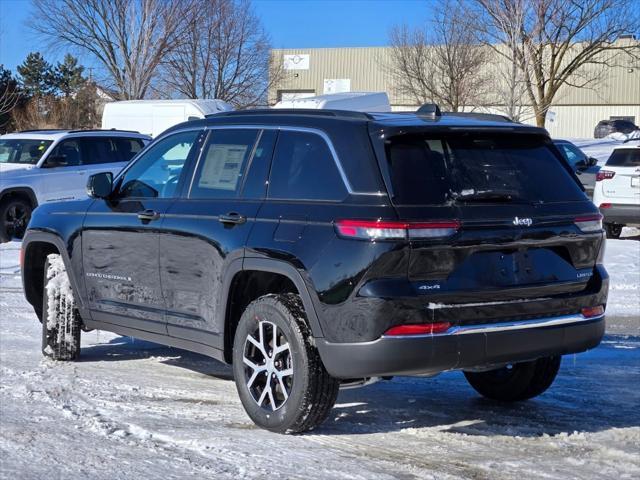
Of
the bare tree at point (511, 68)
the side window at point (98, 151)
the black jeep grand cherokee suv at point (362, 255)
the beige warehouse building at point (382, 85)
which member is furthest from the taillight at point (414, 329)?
the beige warehouse building at point (382, 85)

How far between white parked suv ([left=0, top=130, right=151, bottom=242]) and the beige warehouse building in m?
33.6

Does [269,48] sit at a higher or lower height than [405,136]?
higher

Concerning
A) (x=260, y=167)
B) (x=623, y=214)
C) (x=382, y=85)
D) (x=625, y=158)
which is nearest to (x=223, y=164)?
(x=260, y=167)

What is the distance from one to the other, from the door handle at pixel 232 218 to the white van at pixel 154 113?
57.6 feet

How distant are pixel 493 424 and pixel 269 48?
114 feet

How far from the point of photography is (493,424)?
5.80m

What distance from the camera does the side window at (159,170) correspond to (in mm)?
6434

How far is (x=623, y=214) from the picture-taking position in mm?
17562

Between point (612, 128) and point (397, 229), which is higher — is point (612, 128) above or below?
above

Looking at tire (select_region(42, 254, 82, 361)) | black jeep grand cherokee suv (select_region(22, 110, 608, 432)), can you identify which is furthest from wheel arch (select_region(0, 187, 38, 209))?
black jeep grand cherokee suv (select_region(22, 110, 608, 432))

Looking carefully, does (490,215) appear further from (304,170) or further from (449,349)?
(304,170)

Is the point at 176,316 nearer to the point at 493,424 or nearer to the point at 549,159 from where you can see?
the point at 493,424

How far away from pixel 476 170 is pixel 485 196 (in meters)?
0.20

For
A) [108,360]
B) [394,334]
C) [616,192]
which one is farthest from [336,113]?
[616,192]
